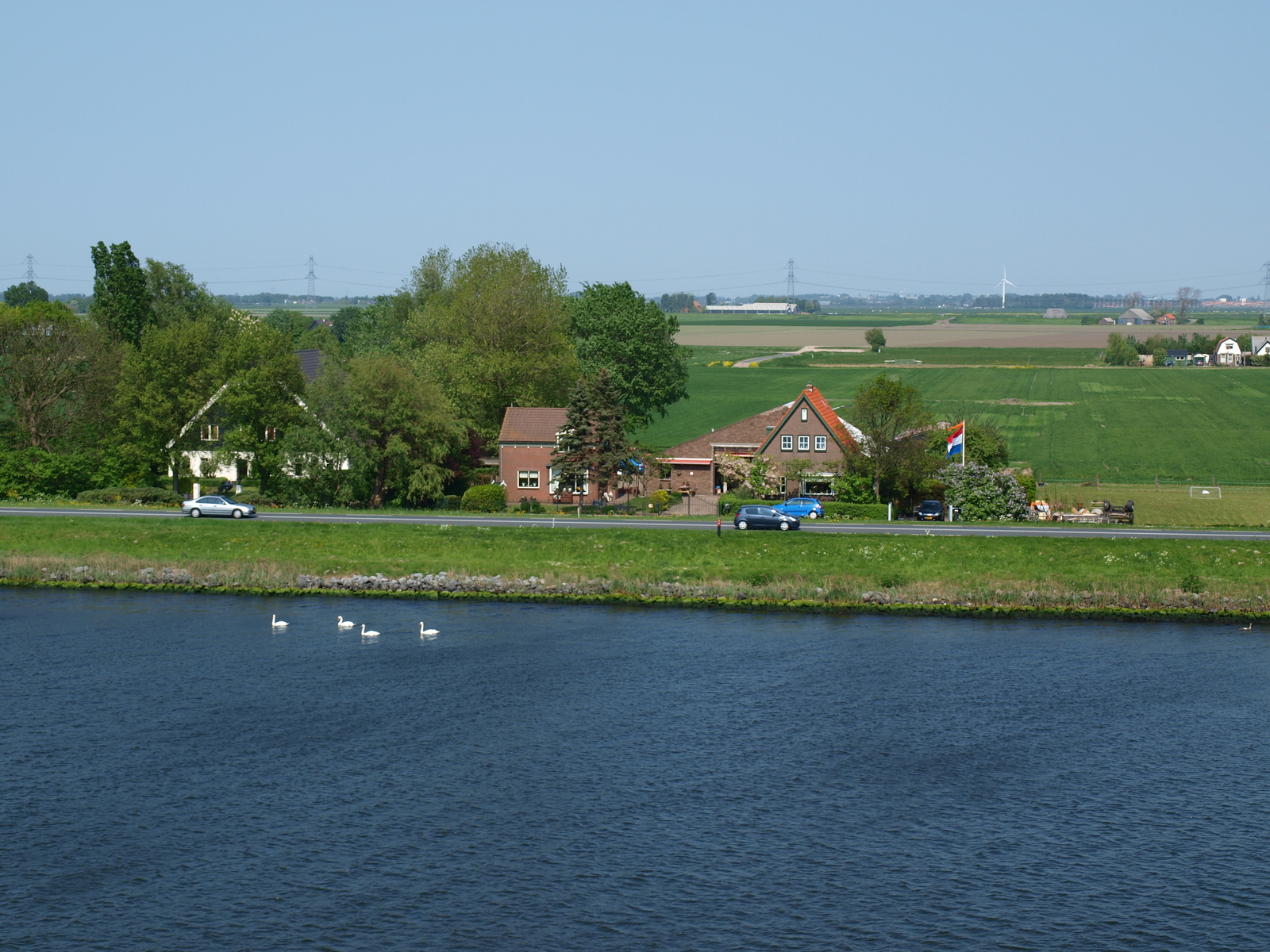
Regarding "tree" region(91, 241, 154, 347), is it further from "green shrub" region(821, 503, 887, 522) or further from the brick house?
"green shrub" region(821, 503, 887, 522)

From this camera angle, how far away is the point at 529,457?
8806 cm

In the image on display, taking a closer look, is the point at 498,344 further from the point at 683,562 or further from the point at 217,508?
the point at 683,562

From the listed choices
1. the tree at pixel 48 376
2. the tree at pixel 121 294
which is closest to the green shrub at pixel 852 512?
the tree at pixel 48 376

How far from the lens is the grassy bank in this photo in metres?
53.2

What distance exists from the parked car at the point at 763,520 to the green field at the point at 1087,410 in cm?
2065

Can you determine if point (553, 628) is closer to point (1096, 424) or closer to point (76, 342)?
point (76, 342)

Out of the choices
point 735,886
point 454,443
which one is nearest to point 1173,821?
point 735,886

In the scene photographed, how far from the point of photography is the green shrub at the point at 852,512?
2904 inches

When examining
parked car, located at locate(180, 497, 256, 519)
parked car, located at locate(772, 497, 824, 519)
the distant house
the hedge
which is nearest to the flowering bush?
parked car, located at locate(772, 497, 824, 519)

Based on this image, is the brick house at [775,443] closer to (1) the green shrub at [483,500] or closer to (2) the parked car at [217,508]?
(1) the green shrub at [483,500]

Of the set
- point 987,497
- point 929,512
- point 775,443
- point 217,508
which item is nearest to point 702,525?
point 929,512

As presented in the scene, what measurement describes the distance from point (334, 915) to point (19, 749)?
14060mm

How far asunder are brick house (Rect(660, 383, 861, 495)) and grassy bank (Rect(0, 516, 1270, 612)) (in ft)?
75.9

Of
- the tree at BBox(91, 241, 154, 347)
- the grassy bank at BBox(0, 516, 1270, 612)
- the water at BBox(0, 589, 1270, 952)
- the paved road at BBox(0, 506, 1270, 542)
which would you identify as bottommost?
the water at BBox(0, 589, 1270, 952)
